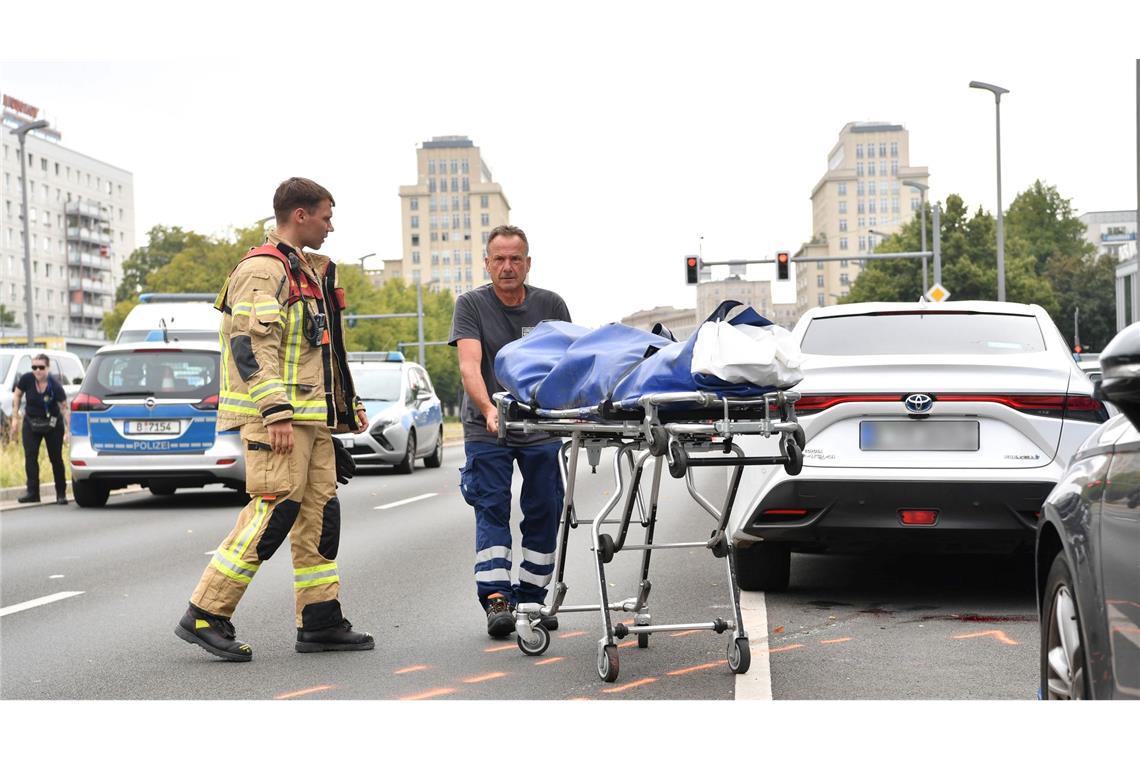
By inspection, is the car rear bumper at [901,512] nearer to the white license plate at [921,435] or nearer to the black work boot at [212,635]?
the white license plate at [921,435]

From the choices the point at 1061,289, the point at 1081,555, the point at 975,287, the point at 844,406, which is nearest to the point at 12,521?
the point at 844,406

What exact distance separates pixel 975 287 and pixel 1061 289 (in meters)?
28.2

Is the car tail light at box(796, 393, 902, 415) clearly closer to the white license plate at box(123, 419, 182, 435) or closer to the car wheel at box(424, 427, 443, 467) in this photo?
the white license plate at box(123, 419, 182, 435)

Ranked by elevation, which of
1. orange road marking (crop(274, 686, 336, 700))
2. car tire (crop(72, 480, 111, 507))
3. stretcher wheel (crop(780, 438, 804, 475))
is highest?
stretcher wheel (crop(780, 438, 804, 475))

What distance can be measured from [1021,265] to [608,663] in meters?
70.9

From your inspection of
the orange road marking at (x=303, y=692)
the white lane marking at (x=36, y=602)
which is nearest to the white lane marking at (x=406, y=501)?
the white lane marking at (x=36, y=602)

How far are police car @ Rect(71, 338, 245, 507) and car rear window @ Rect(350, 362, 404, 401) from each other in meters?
5.82

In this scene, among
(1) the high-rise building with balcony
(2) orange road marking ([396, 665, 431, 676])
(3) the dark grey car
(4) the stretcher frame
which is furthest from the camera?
(1) the high-rise building with balcony

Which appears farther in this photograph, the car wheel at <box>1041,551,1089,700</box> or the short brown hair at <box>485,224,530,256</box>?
the short brown hair at <box>485,224,530,256</box>

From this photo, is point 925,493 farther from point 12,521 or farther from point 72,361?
point 72,361

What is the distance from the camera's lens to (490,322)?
7.15 metres

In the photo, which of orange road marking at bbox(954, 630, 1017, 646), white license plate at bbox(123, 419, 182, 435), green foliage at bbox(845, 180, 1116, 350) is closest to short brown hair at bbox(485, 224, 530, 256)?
orange road marking at bbox(954, 630, 1017, 646)

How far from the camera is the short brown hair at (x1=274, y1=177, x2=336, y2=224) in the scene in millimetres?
6730

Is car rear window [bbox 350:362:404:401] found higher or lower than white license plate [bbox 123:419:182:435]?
higher
